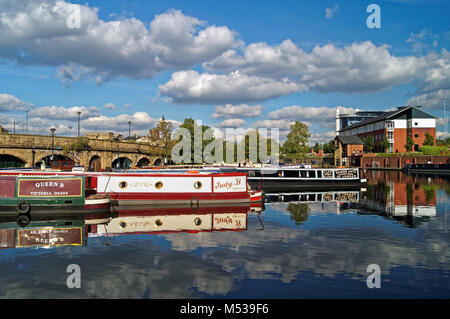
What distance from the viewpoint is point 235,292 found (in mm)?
9961

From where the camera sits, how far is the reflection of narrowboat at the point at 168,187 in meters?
25.7

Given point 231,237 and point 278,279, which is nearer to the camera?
point 278,279

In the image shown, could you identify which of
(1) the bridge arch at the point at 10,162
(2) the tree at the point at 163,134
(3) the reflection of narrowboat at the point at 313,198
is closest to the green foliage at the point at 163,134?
(2) the tree at the point at 163,134

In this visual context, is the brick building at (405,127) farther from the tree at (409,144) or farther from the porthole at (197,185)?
the porthole at (197,185)

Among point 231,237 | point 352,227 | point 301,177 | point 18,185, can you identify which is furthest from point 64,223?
point 301,177

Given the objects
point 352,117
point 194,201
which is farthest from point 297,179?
point 352,117

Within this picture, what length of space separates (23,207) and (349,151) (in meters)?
97.1

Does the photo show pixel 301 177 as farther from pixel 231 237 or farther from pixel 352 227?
pixel 231 237

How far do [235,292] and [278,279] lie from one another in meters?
1.73

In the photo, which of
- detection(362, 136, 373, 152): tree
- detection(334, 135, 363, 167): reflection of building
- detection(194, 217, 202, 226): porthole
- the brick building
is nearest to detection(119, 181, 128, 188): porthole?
detection(194, 217, 202, 226): porthole

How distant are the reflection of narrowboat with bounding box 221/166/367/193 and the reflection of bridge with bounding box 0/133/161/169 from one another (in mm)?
27064

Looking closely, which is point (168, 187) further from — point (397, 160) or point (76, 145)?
point (397, 160)

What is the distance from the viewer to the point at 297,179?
43.5m

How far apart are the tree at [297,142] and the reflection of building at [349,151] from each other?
18.8 metres
